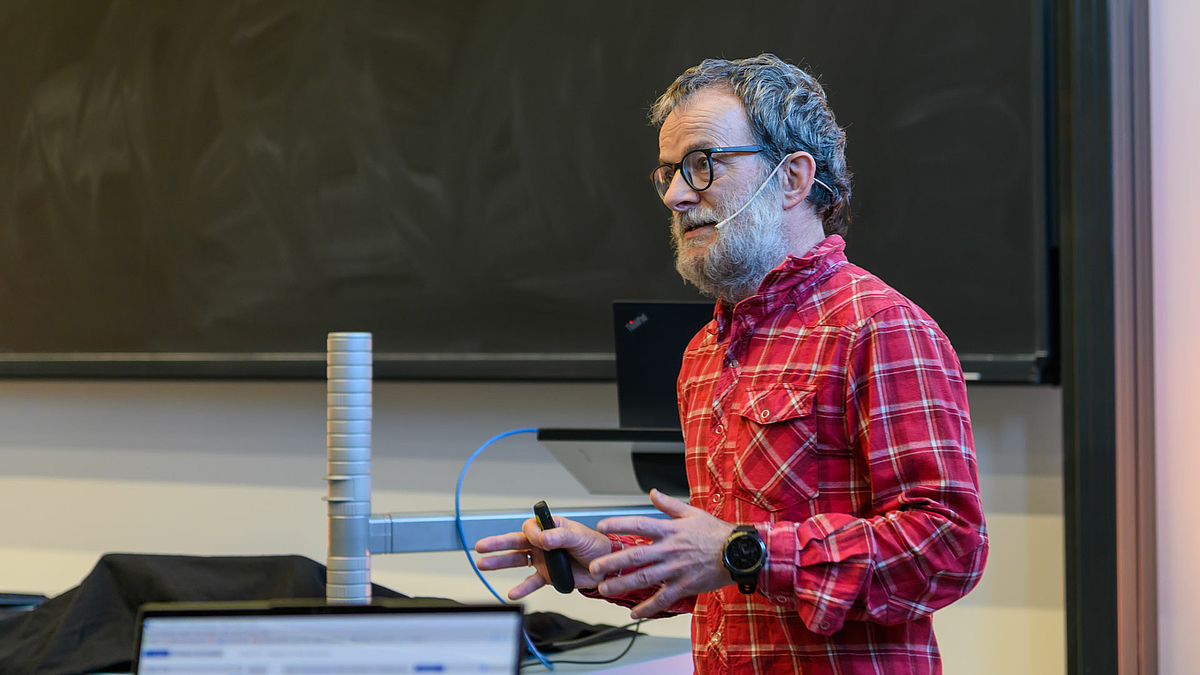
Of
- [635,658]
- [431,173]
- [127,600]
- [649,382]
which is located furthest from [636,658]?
[431,173]

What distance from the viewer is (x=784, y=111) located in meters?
1.29

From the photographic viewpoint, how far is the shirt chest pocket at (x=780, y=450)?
1083 millimetres

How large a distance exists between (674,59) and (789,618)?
5.64ft

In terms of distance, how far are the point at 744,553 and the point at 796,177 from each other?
55 cm

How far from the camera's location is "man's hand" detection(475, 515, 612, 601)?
3.21 feet

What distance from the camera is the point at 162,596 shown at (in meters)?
1.83

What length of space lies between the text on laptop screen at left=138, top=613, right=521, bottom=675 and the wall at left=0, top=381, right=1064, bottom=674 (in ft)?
6.29

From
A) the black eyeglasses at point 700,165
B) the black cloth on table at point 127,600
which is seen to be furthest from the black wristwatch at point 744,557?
the black cloth on table at point 127,600

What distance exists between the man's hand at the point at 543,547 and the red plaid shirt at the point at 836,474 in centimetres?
14

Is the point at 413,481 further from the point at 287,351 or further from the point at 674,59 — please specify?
the point at 674,59

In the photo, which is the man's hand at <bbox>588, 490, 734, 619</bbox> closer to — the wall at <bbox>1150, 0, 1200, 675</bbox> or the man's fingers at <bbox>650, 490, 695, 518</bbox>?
the man's fingers at <bbox>650, 490, 695, 518</bbox>

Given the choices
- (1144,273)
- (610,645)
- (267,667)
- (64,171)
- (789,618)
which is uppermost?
(64,171)

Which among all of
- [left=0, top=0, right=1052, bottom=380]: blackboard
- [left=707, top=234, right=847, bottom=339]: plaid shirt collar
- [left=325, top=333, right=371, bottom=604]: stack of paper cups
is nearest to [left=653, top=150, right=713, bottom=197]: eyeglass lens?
[left=707, top=234, right=847, bottom=339]: plaid shirt collar

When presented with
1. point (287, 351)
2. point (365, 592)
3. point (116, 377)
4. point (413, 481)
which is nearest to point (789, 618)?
point (365, 592)
